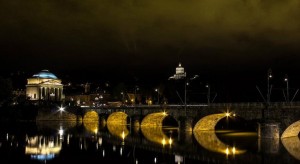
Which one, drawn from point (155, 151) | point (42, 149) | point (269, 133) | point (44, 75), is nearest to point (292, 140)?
point (269, 133)

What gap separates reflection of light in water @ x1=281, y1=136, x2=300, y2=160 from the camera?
39.1 m

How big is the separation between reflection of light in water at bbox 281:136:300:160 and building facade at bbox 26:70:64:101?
122774mm

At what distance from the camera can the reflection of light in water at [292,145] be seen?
39062 millimetres

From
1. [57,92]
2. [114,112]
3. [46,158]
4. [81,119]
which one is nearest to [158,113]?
[114,112]

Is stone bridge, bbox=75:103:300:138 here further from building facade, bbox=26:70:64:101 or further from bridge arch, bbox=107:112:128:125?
building facade, bbox=26:70:64:101

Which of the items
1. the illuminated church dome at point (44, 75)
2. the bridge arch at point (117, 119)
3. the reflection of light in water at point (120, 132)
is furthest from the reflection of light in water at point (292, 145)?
the illuminated church dome at point (44, 75)

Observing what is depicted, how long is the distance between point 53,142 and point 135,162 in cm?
2005

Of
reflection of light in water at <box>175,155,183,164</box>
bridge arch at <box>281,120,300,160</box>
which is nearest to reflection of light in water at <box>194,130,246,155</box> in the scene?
bridge arch at <box>281,120,300,160</box>

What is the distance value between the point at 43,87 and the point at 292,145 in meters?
130

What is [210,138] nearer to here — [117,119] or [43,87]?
[117,119]

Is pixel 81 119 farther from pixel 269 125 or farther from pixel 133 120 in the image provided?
pixel 269 125

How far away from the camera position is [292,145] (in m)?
44.0

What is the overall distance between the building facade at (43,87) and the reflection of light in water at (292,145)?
12277cm

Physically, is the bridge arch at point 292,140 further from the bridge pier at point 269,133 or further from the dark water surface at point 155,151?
the bridge pier at point 269,133
